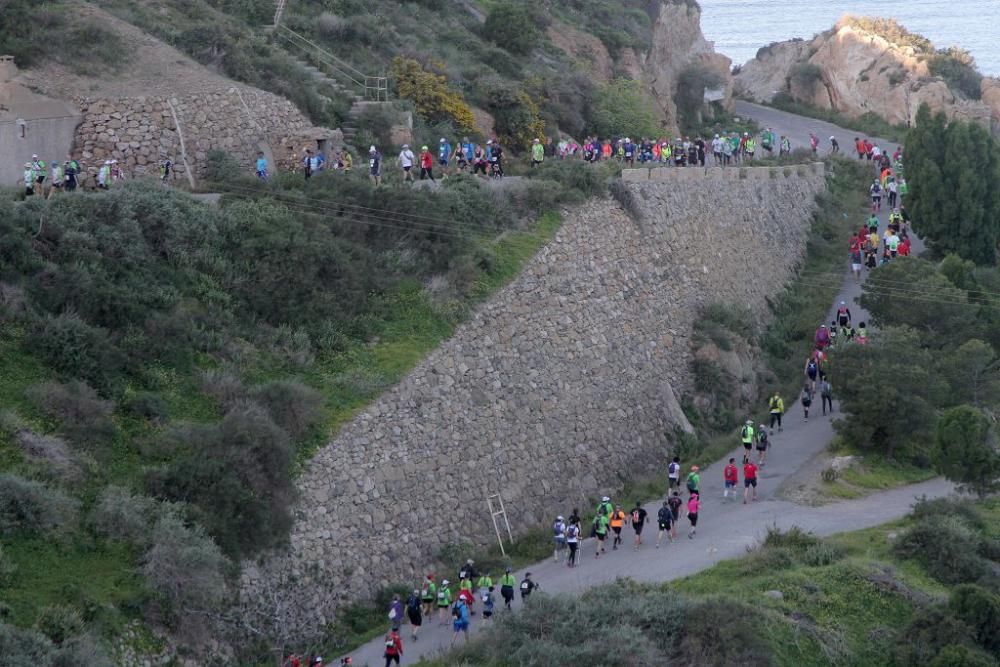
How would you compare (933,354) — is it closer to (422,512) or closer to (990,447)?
(990,447)

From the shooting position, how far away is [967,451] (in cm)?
2939

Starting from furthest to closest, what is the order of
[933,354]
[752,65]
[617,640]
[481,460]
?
[752,65], [933,354], [481,460], [617,640]

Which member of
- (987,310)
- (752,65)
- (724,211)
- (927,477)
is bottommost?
(927,477)

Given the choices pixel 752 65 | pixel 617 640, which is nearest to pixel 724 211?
pixel 617 640

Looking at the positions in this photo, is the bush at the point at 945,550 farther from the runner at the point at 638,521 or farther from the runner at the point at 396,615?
the runner at the point at 396,615

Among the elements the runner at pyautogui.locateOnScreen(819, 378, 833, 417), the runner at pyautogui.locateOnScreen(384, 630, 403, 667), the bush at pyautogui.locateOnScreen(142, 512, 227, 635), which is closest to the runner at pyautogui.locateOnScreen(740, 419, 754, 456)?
the runner at pyautogui.locateOnScreen(819, 378, 833, 417)

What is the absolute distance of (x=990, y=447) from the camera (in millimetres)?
30234

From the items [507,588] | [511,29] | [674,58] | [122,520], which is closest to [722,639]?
[507,588]

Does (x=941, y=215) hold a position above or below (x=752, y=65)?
below

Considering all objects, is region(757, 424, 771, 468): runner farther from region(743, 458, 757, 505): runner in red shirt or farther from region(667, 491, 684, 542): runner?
region(667, 491, 684, 542): runner

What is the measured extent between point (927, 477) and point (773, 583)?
9.16m

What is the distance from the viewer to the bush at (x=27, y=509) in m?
22.0

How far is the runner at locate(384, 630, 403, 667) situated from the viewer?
23109mm

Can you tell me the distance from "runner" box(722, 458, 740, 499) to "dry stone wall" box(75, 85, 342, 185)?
1238cm
